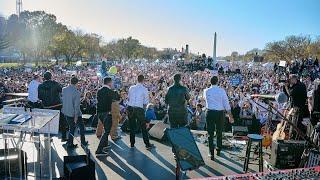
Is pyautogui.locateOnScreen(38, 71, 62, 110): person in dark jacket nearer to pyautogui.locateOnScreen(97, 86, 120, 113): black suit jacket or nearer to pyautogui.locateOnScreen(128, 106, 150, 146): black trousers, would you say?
pyautogui.locateOnScreen(97, 86, 120, 113): black suit jacket

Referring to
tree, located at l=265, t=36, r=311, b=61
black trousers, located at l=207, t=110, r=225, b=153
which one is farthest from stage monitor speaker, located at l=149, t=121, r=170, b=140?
tree, located at l=265, t=36, r=311, b=61

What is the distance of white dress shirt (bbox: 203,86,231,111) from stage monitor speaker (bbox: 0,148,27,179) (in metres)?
3.62

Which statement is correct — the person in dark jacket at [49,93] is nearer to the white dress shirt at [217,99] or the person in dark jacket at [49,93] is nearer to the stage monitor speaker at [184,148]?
the white dress shirt at [217,99]

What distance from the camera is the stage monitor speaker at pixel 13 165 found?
223 inches

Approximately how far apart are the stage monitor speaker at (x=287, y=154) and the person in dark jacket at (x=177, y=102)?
2.00 meters

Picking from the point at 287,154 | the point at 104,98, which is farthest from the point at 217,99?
the point at 104,98

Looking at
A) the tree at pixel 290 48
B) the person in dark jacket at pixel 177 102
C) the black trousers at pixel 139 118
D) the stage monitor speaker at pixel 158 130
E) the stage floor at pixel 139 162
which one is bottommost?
the stage floor at pixel 139 162

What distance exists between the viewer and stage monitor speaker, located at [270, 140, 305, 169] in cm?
654

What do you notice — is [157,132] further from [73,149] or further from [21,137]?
[21,137]

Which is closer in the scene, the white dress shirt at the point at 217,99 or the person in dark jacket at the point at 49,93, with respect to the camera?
the white dress shirt at the point at 217,99

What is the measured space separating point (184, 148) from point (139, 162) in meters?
2.37

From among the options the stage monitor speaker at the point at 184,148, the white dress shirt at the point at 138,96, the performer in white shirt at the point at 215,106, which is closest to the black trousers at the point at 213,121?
the performer in white shirt at the point at 215,106

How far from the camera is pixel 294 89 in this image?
24.9 ft

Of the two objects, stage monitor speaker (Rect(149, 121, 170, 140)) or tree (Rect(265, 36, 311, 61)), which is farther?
tree (Rect(265, 36, 311, 61))
